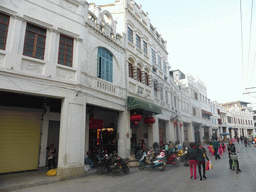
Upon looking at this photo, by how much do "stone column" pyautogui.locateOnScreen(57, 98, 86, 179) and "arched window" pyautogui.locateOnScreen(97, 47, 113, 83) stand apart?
3109 mm

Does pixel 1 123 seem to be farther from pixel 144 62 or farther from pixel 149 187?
pixel 144 62

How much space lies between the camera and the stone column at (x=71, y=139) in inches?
326

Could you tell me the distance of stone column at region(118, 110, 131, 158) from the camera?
40.6 ft

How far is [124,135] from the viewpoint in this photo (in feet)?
42.1

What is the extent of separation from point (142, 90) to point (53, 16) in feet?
32.0

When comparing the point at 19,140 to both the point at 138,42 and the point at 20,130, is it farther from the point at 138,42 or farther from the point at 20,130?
the point at 138,42

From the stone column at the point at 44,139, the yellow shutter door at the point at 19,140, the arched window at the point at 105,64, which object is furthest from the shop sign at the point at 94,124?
the yellow shutter door at the point at 19,140

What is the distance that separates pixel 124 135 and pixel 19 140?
6.66 m

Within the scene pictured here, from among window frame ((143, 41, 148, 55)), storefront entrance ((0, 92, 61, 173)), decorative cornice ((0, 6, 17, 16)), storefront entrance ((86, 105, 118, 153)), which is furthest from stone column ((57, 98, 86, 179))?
window frame ((143, 41, 148, 55))

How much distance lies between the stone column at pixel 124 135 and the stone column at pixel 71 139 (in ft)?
12.7

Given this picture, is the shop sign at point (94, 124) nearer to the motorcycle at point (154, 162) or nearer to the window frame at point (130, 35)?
the motorcycle at point (154, 162)

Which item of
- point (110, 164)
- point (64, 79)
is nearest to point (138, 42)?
point (64, 79)

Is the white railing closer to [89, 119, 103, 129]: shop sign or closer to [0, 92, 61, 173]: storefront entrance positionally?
[89, 119, 103, 129]: shop sign

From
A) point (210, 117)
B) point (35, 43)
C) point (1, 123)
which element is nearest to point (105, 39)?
point (35, 43)
